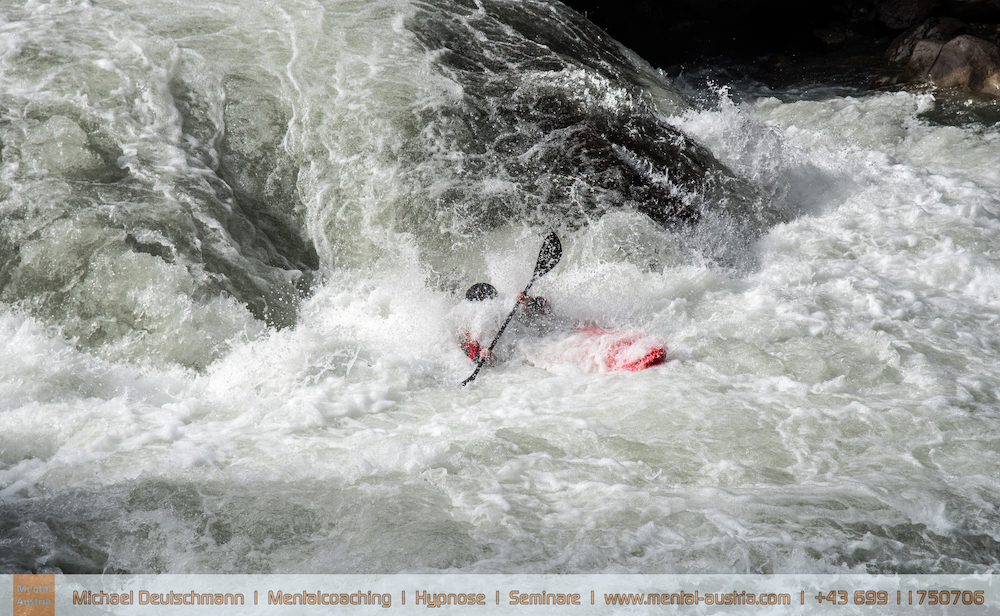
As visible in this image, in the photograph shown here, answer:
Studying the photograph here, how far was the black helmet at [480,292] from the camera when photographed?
4527mm

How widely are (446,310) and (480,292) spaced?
10.8 inches

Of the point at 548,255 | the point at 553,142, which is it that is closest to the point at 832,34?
the point at 553,142

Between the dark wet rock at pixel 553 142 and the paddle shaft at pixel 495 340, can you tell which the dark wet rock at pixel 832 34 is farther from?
the paddle shaft at pixel 495 340

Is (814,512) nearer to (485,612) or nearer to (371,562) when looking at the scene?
(485,612)

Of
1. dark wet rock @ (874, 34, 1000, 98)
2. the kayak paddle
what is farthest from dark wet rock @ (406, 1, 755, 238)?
dark wet rock @ (874, 34, 1000, 98)

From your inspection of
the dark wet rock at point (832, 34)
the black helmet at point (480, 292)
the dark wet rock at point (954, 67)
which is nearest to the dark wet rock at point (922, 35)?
the dark wet rock at point (954, 67)

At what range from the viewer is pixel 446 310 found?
462 cm

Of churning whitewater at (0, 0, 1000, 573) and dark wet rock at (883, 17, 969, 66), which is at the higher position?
dark wet rock at (883, 17, 969, 66)

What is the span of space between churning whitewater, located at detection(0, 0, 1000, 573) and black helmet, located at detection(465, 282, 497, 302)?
0.39 feet

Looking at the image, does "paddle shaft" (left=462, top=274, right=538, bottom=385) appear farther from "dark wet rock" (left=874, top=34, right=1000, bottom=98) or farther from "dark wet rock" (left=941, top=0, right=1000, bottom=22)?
"dark wet rock" (left=941, top=0, right=1000, bottom=22)

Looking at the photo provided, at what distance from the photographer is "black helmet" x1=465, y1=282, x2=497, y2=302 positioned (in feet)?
14.9

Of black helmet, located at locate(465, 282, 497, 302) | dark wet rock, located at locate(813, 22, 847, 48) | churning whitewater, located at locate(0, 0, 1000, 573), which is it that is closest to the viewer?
churning whitewater, located at locate(0, 0, 1000, 573)

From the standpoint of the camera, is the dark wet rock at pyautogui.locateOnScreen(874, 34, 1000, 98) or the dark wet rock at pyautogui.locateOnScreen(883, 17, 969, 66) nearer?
the dark wet rock at pyautogui.locateOnScreen(874, 34, 1000, 98)

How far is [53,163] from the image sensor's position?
4418 millimetres
